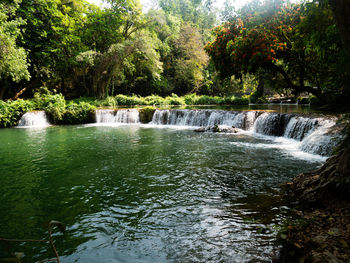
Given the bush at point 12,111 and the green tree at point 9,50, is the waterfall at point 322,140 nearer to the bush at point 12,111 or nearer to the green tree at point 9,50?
the bush at point 12,111

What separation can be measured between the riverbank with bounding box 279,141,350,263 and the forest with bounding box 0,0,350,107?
1.24 metres

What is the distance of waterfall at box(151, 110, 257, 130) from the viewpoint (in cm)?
1612

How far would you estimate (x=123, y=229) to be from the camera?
429cm

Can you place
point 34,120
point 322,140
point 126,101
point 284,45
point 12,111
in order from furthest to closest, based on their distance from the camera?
1. point 126,101
2. point 34,120
3. point 12,111
4. point 322,140
5. point 284,45

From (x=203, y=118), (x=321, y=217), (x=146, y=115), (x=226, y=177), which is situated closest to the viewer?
(x=321, y=217)

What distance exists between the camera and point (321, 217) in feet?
11.8

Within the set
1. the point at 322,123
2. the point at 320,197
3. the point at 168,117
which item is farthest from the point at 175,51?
the point at 320,197

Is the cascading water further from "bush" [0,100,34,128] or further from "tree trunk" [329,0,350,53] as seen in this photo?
"bush" [0,100,34,128]

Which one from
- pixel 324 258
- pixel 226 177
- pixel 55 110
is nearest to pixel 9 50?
pixel 55 110

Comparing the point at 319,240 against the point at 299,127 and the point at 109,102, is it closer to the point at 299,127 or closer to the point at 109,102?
the point at 299,127

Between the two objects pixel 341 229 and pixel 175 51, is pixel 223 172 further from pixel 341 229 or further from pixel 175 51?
pixel 175 51

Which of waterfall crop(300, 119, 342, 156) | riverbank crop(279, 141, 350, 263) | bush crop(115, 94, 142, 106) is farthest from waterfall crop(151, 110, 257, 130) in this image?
riverbank crop(279, 141, 350, 263)

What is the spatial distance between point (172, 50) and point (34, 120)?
85.2 ft

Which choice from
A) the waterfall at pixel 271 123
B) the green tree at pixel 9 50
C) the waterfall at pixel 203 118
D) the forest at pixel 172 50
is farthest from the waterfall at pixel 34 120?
the waterfall at pixel 271 123
